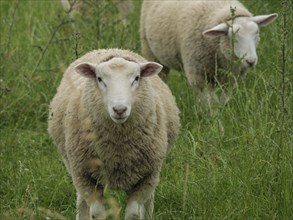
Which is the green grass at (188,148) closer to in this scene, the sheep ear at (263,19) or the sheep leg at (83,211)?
the sheep leg at (83,211)

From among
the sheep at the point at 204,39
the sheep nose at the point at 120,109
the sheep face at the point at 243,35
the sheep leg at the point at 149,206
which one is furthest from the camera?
the sheep at the point at 204,39

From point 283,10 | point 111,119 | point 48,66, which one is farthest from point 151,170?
point 48,66

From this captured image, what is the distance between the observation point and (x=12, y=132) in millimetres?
5930

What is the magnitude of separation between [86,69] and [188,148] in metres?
1.33

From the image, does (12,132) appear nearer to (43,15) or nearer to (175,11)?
(175,11)

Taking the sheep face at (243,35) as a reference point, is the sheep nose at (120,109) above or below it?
above

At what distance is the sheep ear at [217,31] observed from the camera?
6.13 meters

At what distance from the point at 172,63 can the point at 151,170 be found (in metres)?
2.75

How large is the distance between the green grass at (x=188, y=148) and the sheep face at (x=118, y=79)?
11.2 inches

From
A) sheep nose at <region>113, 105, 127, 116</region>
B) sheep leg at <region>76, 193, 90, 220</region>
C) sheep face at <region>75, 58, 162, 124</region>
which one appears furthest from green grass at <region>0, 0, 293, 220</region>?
sheep nose at <region>113, 105, 127, 116</region>

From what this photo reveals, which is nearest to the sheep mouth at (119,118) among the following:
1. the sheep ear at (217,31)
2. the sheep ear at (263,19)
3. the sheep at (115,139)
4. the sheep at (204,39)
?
the sheep at (115,139)

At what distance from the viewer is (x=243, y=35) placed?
606 centimetres

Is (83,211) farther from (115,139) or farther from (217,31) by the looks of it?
(217,31)

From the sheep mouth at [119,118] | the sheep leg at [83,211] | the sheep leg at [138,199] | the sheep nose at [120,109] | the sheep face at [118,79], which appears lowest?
the sheep leg at [83,211]
